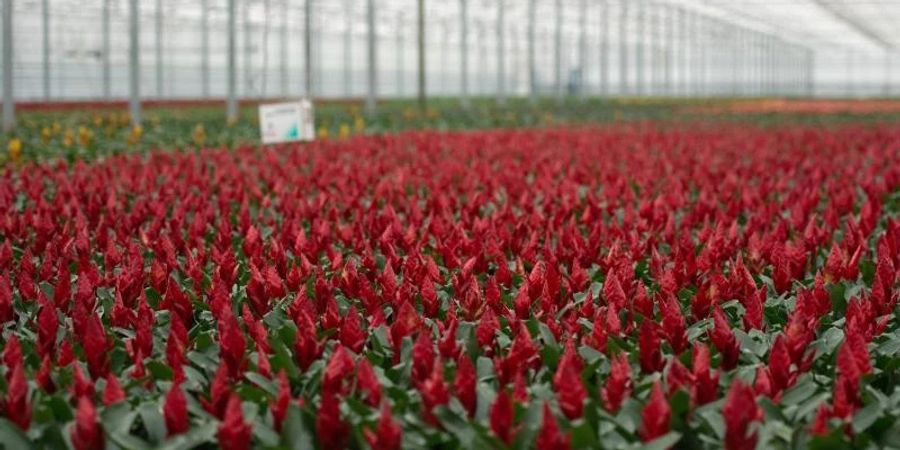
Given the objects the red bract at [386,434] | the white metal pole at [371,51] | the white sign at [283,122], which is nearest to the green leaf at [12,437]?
the red bract at [386,434]

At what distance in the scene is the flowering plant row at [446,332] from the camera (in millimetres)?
2129

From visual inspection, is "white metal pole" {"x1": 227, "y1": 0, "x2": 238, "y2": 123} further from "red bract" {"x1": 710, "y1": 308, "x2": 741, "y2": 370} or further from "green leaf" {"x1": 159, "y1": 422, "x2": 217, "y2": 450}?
"green leaf" {"x1": 159, "y1": 422, "x2": 217, "y2": 450}

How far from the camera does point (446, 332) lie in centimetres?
262

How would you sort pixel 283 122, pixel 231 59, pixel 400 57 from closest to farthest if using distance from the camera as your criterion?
pixel 283 122, pixel 231 59, pixel 400 57

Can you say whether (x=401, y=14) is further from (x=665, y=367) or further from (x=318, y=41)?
(x=665, y=367)

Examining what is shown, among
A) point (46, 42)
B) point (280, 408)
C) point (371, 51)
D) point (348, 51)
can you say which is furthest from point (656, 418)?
point (348, 51)

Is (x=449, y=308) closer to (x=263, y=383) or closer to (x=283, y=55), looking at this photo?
(x=263, y=383)

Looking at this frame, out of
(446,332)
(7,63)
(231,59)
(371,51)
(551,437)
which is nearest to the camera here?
(551,437)

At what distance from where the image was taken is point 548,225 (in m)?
4.70

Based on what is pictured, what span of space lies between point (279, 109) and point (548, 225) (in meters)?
6.17

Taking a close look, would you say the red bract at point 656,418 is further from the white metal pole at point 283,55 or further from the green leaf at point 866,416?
the white metal pole at point 283,55

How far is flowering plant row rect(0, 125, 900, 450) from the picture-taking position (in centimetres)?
213

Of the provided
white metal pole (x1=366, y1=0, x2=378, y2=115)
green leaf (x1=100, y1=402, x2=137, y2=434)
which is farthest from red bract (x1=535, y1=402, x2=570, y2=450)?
white metal pole (x1=366, y1=0, x2=378, y2=115)

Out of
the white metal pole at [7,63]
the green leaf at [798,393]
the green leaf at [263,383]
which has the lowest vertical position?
the green leaf at [798,393]
